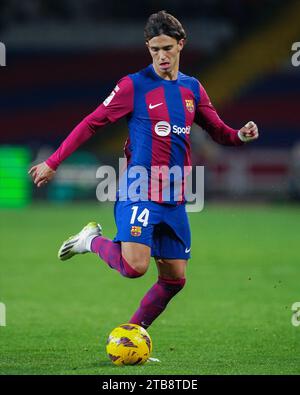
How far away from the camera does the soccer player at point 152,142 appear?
6.11 meters

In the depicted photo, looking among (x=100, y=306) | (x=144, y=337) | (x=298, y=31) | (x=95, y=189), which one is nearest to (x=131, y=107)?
(x=144, y=337)

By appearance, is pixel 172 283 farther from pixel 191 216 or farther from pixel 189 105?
pixel 191 216

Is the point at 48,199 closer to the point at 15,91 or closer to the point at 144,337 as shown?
the point at 15,91

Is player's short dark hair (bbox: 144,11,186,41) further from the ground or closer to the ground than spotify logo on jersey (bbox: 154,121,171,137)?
further from the ground

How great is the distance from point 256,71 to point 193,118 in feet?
69.4

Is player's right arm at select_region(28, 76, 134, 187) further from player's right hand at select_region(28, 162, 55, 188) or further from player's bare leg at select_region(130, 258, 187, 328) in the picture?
player's bare leg at select_region(130, 258, 187, 328)

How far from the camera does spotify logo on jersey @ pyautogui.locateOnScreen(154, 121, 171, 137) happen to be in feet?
20.3

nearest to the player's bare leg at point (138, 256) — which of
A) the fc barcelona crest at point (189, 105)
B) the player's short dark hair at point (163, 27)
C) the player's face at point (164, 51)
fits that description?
the fc barcelona crest at point (189, 105)

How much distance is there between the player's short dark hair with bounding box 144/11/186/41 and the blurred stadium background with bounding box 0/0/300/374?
2061 millimetres

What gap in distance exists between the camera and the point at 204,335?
734 centimetres

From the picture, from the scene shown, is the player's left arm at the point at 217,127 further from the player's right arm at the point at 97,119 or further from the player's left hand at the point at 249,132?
the player's right arm at the point at 97,119

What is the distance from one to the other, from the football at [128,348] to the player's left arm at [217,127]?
4.83 ft

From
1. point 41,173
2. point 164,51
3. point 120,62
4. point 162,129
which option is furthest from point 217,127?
point 120,62

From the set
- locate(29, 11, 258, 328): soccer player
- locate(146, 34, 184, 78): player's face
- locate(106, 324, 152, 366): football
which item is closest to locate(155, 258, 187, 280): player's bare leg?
locate(29, 11, 258, 328): soccer player
